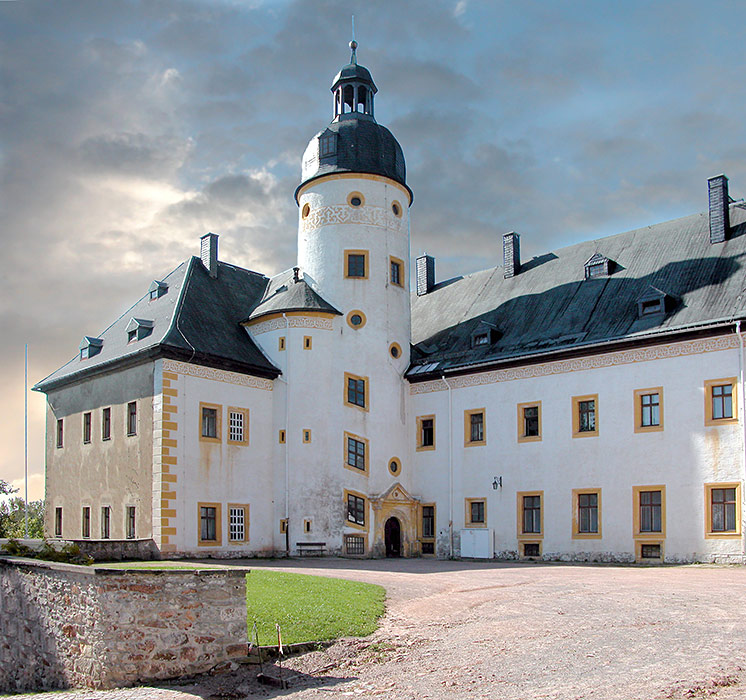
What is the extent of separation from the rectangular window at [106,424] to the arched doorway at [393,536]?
1081cm

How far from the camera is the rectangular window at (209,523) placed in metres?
29.1

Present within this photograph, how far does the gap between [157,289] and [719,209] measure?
21.1 m

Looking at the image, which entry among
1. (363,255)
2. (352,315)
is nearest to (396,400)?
(352,315)

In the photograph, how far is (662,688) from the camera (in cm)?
942

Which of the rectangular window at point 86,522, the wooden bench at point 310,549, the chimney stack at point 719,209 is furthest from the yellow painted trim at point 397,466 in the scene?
the chimney stack at point 719,209

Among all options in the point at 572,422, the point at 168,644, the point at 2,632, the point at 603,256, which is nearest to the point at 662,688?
the point at 168,644

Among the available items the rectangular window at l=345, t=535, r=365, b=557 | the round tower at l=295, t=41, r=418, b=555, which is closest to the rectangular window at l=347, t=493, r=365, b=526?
the round tower at l=295, t=41, r=418, b=555

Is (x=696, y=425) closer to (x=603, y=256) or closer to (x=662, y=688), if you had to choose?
(x=603, y=256)

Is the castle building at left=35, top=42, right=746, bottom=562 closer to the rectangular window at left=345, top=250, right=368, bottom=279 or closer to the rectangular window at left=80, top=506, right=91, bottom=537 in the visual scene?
the rectangular window at left=345, top=250, right=368, bottom=279

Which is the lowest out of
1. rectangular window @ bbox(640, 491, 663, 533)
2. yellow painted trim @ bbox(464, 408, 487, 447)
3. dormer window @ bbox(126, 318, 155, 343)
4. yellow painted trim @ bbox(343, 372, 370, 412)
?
rectangular window @ bbox(640, 491, 663, 533)

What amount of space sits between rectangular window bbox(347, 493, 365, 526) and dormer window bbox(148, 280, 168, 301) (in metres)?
10.7

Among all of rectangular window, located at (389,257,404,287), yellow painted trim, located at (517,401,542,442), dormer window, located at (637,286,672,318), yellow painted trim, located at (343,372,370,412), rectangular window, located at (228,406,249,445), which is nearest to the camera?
dormer window, located at (637,286,672,318)

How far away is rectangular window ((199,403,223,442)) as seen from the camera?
2970cm

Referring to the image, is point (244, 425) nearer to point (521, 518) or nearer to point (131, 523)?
point (131, 523)
